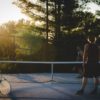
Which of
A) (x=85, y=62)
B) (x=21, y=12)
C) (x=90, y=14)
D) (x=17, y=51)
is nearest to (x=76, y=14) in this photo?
(x=90, y=14)

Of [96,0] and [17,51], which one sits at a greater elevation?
[96,0]

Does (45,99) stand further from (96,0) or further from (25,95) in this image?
(96,0)

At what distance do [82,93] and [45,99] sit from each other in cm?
149

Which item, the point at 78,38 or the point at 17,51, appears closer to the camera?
the point at 17,51

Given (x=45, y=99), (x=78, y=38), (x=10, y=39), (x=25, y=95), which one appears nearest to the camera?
(x=45, y=99)

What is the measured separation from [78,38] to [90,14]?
10.1 feet

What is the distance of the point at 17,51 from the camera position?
3216 centimetres

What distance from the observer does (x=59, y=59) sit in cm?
3147

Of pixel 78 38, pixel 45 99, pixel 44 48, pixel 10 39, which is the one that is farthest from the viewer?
pixel 78 38

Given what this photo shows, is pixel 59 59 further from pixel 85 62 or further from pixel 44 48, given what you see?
pixel 85 62

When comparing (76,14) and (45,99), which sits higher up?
(76,14)

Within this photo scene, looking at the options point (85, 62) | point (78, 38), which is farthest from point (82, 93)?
point (78, 38)

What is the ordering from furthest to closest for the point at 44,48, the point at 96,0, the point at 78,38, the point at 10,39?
the point at 96,0, the point at 78,38, the point at 44,48, the point at 10,39

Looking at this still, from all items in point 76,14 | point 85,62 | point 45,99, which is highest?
point 76,14
